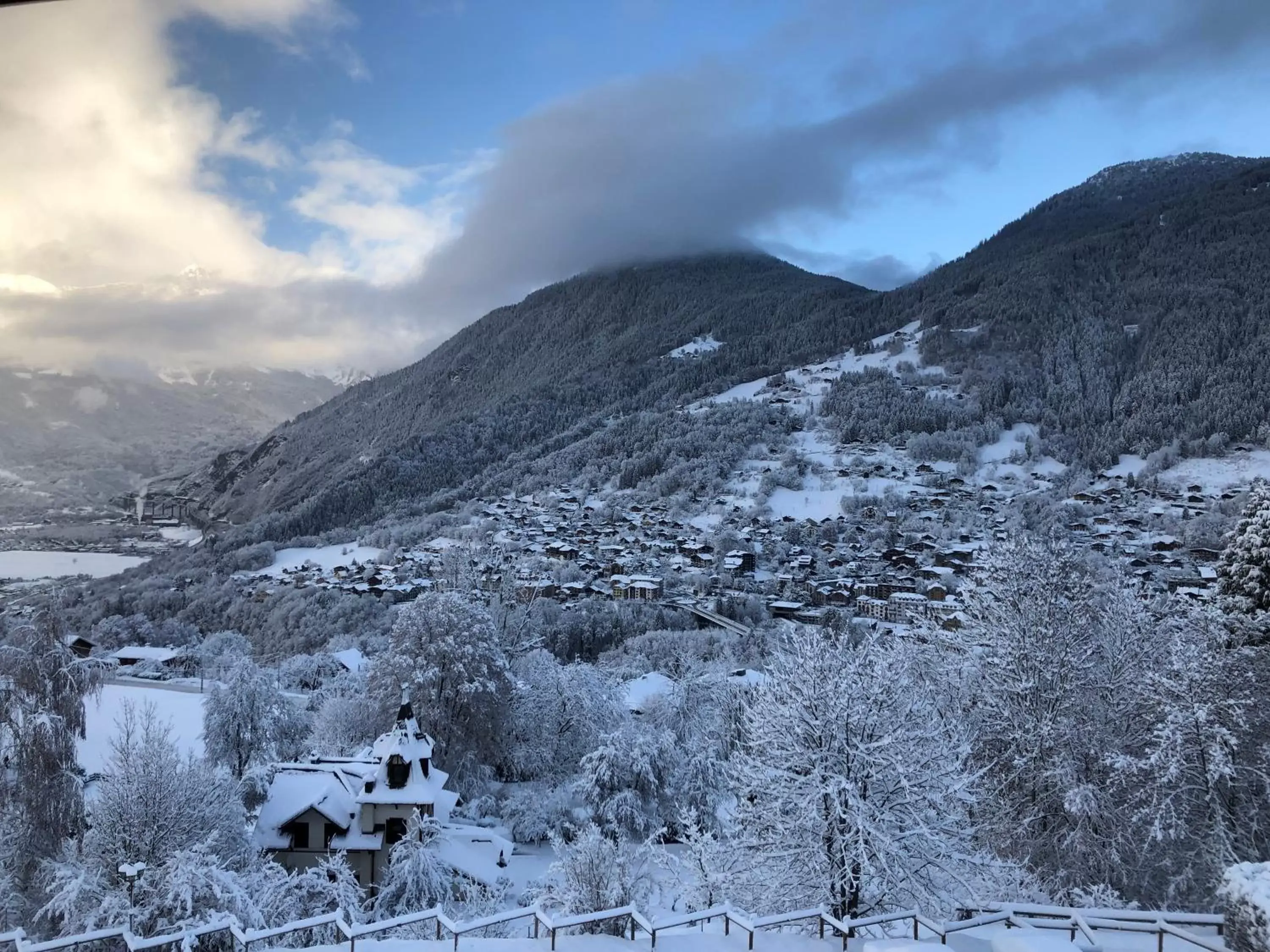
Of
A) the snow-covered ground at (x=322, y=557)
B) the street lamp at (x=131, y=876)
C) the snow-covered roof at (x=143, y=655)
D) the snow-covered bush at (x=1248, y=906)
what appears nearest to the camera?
the snow-covered bush at (x=1248, y=906)

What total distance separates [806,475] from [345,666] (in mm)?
67317

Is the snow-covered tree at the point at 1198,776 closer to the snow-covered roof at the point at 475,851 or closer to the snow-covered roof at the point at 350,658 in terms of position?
the snow-covered roof at the point at 475,851

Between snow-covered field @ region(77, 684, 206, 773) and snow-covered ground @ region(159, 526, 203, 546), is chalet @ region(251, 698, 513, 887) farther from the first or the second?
snow-covered ground @ region(159, 526, 203, 546)

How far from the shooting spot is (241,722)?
2312cm

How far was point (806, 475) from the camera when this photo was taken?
9531 cm

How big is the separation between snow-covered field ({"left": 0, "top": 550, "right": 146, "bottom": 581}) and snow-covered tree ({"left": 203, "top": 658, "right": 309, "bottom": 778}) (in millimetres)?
5756

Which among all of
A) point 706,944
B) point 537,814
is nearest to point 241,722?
point 537,814

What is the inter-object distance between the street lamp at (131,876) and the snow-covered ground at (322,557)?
200 ft

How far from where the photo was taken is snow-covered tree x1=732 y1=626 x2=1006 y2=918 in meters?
9.91

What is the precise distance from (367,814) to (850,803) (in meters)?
13.1

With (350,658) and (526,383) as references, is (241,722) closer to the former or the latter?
(350,658)

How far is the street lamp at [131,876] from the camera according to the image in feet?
34.0

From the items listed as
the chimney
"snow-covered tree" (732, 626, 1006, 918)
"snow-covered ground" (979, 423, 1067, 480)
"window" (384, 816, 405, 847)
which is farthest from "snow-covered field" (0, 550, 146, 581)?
"snow-covered ground" (979, 423, 1067, 480)

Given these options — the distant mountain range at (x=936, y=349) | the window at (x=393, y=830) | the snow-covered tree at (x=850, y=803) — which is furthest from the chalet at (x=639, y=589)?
the snow-covered tree at (x=850, y=803)
